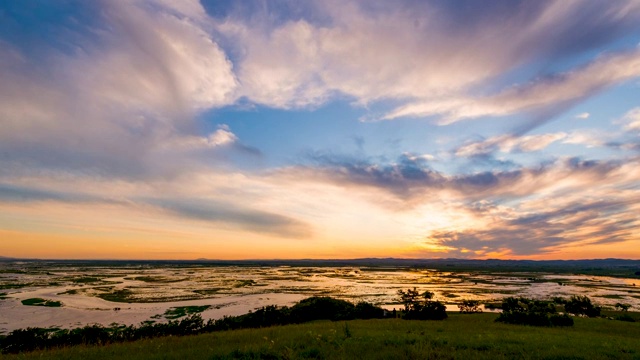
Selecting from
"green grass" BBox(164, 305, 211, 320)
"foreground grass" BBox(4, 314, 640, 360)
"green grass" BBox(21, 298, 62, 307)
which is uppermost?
"foreground grass" BBox(4, 314, 640, 360)

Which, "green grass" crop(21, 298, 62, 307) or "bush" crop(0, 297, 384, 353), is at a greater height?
"bush" crop(0, 297, 384, 353)

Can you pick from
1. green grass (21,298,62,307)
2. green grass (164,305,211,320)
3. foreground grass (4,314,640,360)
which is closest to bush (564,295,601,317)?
foreground grass (4,314,640,360)

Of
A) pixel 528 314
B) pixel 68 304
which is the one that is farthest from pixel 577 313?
pixel 68 304

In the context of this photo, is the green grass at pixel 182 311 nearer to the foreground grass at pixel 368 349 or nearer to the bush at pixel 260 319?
the bush at pixel 260 319

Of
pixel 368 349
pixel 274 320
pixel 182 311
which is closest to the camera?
pixel 368 349

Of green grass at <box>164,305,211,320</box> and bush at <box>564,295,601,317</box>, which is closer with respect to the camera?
bush at <box>564,295,601,317</box>

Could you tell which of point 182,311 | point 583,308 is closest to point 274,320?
point 182,311

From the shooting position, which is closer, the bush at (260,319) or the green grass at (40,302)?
the bush at (260,319)

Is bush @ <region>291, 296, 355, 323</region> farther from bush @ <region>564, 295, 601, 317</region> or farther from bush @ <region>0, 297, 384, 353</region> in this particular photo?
bush @ <region>564, 295, 601, 317</region>

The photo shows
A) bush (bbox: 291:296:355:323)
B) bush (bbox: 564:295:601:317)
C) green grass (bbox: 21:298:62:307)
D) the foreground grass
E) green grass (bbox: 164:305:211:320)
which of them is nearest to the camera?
the foreground grass

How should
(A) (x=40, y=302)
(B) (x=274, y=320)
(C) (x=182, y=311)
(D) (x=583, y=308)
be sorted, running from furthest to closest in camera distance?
1. (A) (x=40, y=302)
2. (C) (x=182, y=311)
3. (D) (x=583, y=308)
4. (B) (x=274, y=320)

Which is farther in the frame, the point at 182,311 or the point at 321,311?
the point at 182,311

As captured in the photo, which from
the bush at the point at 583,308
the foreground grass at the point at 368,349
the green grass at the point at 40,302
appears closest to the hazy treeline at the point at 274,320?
the bush at the point at 583,308

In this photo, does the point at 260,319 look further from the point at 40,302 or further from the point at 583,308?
the point at 40,302
